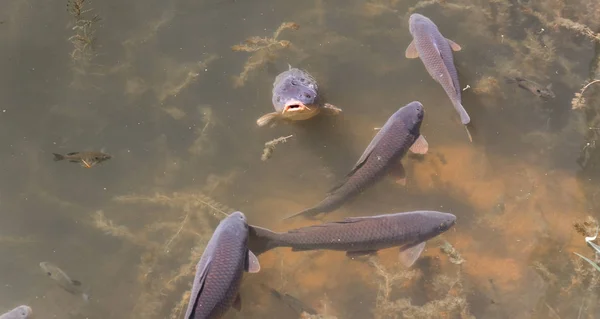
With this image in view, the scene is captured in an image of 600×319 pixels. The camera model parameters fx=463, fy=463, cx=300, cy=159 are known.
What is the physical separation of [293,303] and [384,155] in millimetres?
1854

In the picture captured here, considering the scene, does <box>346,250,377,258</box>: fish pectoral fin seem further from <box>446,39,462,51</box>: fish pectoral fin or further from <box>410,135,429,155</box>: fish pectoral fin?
<box>446,39,462,51</box>: fish pectoral fin

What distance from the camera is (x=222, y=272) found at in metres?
4.12

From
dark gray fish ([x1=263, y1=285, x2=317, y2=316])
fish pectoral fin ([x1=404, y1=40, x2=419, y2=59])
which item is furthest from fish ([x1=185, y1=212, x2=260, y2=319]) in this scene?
fish pectoral fin ([x1=404, y1=40, x2=419, y2=59])

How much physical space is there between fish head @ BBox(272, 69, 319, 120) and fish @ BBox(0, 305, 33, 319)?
133 inches

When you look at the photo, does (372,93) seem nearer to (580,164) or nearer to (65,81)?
(580,164)

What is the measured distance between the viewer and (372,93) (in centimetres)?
571

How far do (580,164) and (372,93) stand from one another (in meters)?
2.56

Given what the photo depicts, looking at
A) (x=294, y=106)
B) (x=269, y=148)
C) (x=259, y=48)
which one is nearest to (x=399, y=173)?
(x=294, y=106)

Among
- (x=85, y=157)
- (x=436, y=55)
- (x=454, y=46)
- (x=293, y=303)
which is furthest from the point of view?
(x=454, y=46)

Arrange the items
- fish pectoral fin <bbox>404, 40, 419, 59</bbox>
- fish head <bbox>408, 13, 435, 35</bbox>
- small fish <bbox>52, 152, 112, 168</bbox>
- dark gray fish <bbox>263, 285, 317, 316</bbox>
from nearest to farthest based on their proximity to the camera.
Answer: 1. dark gray fish <bbox>263, 285, 317, 316</bbox>
2. small fish <bbox>52, 152, 112, 168</bbox>
3. fish head <bbox>408, 13, 435, 35</bbox>
4. fish pectoral fin <bbox>404, 40, 419, 59</bbox>

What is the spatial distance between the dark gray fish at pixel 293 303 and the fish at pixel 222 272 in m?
0.57

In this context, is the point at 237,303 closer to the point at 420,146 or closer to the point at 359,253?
the point at 359,253

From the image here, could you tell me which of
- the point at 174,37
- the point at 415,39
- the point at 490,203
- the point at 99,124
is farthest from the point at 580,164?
the point at 99,124

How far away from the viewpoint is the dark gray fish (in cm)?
493
